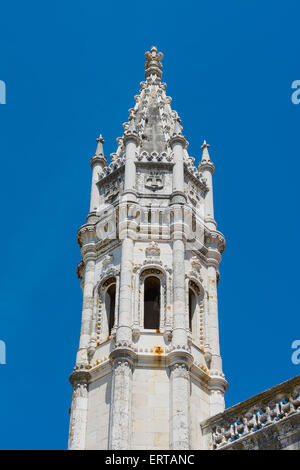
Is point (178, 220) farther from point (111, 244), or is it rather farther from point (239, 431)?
point (239, 431)

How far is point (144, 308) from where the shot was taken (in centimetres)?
2909

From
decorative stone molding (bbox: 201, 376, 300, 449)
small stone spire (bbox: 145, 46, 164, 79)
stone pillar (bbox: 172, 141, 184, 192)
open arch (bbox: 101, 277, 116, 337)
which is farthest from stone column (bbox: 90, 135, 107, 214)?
decorative stone molding (bbox: 201, 376, 300, 449)

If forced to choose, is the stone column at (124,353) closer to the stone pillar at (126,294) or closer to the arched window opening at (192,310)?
the stone pillar at (126,294)

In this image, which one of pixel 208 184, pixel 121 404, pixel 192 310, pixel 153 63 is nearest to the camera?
pixel 121 404

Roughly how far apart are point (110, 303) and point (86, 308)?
0.88 meters

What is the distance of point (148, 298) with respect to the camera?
29.4 meters

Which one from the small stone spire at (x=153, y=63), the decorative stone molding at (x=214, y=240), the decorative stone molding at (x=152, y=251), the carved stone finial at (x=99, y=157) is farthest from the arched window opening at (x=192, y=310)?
the small stone spire at (x=153, y=63)

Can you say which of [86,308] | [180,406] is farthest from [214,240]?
[180,406]

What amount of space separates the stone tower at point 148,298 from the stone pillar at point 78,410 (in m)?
0.03

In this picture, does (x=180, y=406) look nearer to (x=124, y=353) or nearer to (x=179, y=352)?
(x=179, y=352)

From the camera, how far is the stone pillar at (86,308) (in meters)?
27.3
